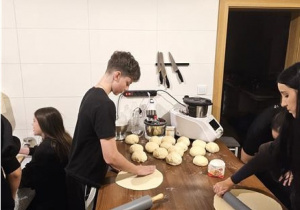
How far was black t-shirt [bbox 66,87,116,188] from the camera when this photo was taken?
119 centimetres

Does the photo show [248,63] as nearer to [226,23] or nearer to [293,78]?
[226,23]

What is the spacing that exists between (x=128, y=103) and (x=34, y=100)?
76 cm

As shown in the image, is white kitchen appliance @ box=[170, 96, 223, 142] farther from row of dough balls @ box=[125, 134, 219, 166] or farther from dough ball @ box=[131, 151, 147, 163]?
dough ball @ box=[131, 151, 147, 163]

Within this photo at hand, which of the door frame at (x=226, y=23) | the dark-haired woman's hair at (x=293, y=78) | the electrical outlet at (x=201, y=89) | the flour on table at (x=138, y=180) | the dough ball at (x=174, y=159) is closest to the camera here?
the dark-haired woman's hair at (x=293, y=78)

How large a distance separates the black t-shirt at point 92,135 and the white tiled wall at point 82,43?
2.73 feet

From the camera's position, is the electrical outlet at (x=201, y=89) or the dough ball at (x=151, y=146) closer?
the dough ball at (x=151, y=146)

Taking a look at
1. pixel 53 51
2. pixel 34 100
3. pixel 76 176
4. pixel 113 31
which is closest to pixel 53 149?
pixel 76 176

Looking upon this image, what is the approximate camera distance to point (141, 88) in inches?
84.6

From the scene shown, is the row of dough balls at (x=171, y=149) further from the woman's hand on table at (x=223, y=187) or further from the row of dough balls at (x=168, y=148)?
the woman's hand on table at (x=223, y=187)

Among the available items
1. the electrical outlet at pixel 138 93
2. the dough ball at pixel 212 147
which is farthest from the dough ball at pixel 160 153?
the electrical outlet at pixel 138 93

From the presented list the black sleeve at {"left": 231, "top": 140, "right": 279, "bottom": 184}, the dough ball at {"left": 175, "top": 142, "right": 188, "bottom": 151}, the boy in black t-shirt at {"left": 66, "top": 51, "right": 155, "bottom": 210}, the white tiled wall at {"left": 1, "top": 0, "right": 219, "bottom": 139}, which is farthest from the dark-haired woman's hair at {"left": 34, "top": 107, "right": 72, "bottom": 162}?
the black sleeve at {"left": 231, "top": 140, "right": 279, "bottom": 184}

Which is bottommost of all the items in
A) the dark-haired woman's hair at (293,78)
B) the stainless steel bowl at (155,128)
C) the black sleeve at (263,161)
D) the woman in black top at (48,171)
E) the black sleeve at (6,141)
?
the woman in black top at (48,171)

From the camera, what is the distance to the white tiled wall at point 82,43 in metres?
1.94

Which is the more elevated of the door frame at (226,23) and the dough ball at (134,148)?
the door frame at (226,23)
